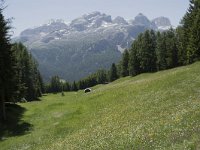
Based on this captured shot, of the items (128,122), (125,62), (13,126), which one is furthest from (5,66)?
(125,62)

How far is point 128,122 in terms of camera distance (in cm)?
3434

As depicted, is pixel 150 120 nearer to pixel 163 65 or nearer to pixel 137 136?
pixel 137 136

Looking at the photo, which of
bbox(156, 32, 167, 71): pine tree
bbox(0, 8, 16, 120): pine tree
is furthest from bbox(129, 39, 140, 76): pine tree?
bbox(0, 8, 16, 120): pine tree

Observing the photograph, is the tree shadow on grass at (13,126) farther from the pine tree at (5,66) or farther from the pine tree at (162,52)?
the pine tree at (162,52)

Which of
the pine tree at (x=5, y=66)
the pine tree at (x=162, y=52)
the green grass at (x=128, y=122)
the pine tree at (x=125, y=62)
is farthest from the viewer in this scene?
the pine tree at (x=125, y=62)

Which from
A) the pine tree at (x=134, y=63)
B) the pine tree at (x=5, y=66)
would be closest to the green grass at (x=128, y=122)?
the pine tree at (x=5, y=66)

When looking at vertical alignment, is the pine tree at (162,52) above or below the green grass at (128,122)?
above

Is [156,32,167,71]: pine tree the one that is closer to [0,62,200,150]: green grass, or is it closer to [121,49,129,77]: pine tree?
[121,49,129,77]: pine tree

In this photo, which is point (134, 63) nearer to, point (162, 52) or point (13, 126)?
point (162, 52)

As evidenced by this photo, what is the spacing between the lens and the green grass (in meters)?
24.9

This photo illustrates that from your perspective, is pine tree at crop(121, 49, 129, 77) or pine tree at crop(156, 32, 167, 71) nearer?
pine tree at crop(156, 32, 167, 71)

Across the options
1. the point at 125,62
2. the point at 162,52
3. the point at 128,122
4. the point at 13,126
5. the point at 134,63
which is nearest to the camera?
the point at 128,122

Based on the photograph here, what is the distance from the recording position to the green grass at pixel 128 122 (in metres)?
24.9

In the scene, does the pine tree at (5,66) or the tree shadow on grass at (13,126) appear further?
the pine tree at (5,66)
